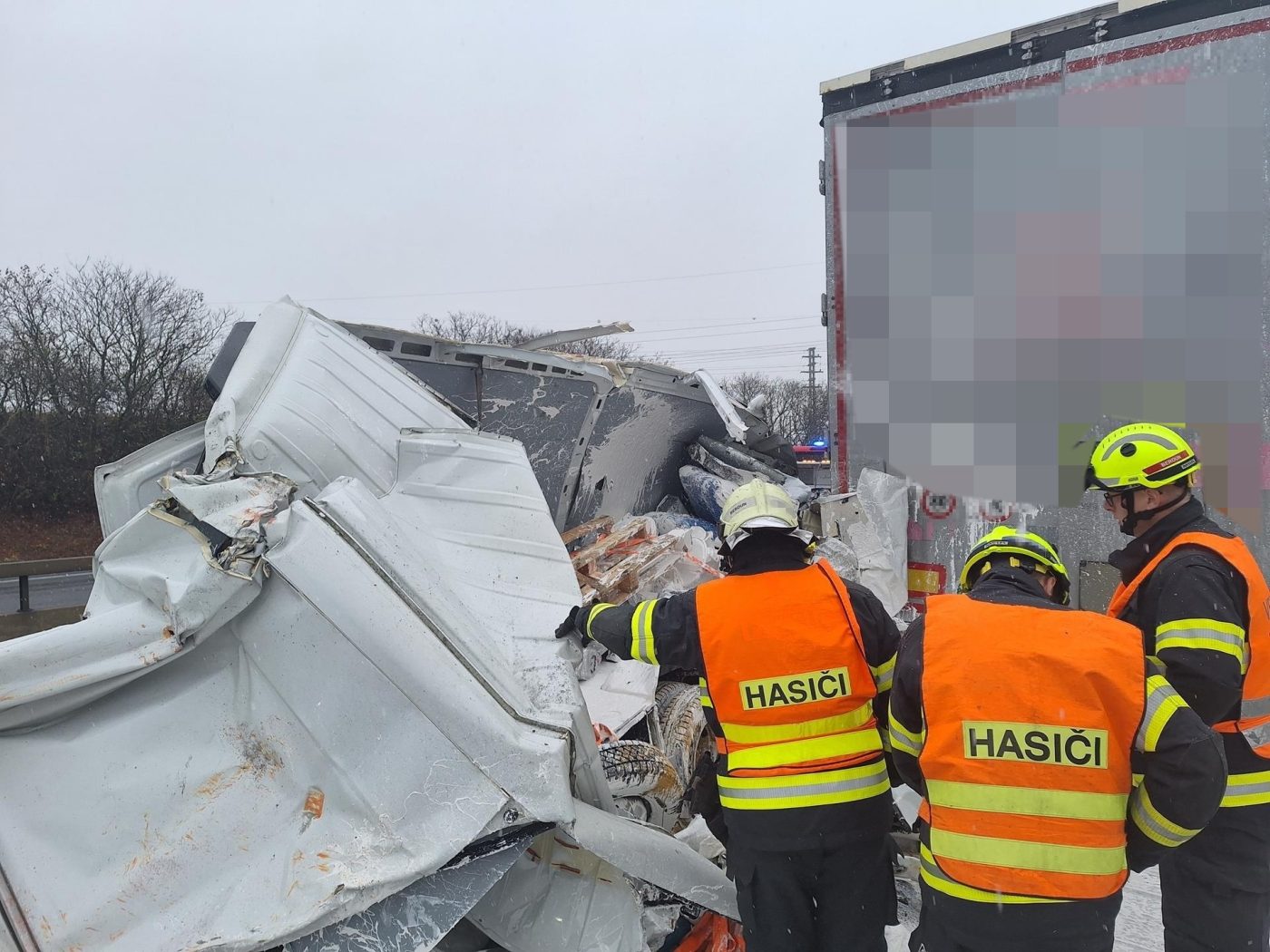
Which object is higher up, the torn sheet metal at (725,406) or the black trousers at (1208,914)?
the torn sheet metal at (725,406)

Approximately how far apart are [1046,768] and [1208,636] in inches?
29.5

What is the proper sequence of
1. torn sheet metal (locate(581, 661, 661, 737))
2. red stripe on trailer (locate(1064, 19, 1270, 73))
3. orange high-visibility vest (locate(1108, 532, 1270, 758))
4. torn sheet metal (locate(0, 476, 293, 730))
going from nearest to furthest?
torn sheet metal (locate(0, 476, 293, 730)), orange high-visibility vest (locate(1108, 532, 1270, 758)), red stripe on trailer (locate(1064, 19, 1270, 73)), torn sheet metal (locate(581, 661, 661, 737))

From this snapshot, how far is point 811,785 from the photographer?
6.66ft

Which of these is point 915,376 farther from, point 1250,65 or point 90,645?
point 90,645

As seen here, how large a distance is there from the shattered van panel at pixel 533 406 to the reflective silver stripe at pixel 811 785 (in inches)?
78.1

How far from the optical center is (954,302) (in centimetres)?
295

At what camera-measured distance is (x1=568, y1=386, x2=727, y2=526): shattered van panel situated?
4297 mm

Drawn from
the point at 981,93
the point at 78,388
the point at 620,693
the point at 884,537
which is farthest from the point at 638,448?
the point at 78,388

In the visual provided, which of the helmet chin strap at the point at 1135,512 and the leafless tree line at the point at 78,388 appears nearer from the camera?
the helmet chin strap at the point at 1135,512

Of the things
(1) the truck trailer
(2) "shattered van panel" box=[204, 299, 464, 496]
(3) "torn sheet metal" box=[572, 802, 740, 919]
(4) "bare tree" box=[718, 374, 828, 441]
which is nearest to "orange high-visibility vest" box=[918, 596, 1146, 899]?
(3) "torn sheet metal" box=[572, 802, 740, 919]

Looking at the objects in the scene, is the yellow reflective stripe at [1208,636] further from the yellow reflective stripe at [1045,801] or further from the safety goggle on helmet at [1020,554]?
the yellow reflective stripe at [1045,801]

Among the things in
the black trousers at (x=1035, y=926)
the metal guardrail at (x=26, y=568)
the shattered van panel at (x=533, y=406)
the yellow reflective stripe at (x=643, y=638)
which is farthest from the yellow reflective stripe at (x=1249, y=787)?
the metal guardrail at (x=26, y=568)

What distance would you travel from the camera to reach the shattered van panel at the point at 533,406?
3.81 m

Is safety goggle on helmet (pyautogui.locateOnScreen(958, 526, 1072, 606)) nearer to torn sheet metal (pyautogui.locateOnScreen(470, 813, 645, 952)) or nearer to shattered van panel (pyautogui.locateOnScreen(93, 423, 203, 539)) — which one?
torn sheet metal (pyautogui.locateOnScreen(470, 813, 645, 952))
